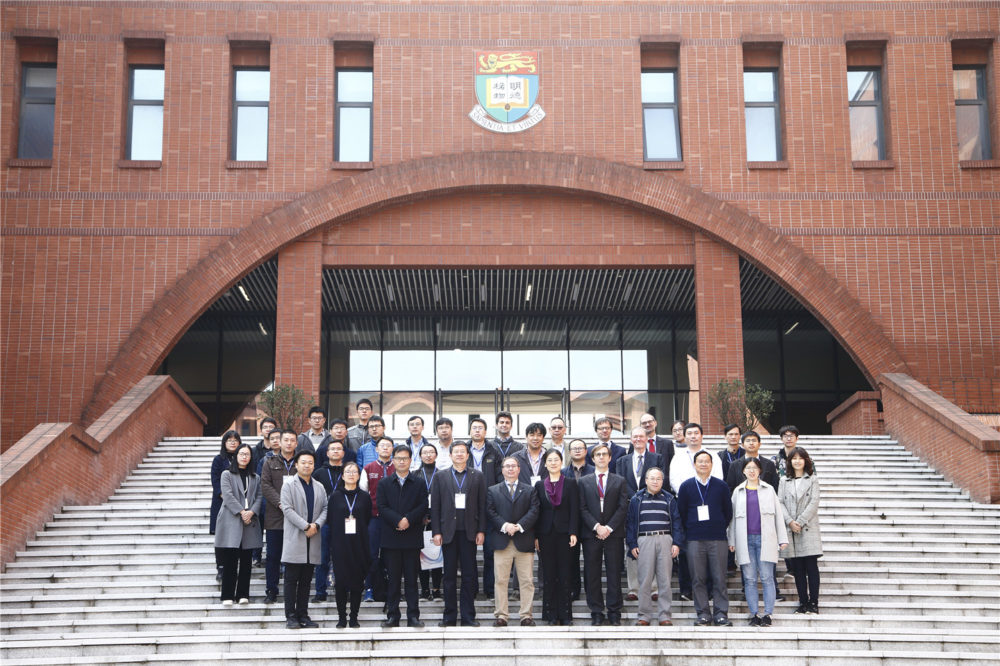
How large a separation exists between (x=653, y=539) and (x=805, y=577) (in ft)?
5.56

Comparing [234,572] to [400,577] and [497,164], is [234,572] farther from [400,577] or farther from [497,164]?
[497,164]

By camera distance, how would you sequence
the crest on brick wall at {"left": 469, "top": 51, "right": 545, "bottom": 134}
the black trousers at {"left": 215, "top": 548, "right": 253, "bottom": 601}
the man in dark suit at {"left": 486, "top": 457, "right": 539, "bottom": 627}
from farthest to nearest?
the crest on brick wall at {"left": 469, "top": 51, "right": 545, "bottom": 134}
the black trousers at {"left": 215, "top": 548, "right": 253, "bottom": 601}
the man in dark suit at {"left": 486, "top": 457, "right": 539, "bottom": 627}

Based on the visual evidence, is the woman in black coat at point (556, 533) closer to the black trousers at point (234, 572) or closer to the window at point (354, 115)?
the black trousers at point (234, 572)

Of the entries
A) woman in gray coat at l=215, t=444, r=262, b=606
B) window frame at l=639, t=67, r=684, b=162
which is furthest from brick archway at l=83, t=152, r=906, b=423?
woman in gray coat at l=215, t=444, r=262, b=606

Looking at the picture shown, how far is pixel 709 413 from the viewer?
18156 mm

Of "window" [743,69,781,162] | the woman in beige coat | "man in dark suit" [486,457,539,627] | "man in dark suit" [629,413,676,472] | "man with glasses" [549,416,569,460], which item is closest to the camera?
"man in dark suit" [486,457,539,627]

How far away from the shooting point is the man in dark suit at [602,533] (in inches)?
391

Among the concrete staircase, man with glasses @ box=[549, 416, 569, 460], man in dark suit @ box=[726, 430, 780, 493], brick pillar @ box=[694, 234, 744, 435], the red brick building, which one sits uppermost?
the red brick building

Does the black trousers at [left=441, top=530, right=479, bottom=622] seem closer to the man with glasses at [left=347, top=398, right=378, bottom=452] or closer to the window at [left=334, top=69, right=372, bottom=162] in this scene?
the man with glasses at [left=347, top=398, right=378, bottom=452]

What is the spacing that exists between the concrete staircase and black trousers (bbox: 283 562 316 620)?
0.67ft

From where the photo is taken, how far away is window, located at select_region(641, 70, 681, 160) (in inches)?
782

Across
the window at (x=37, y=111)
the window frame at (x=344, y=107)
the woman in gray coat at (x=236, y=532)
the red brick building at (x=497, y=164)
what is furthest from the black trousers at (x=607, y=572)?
the window at (x=37, y=111)

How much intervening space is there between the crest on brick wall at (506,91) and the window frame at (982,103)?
7880 mm

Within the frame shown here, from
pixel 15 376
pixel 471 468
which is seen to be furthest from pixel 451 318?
pixel 471 468
